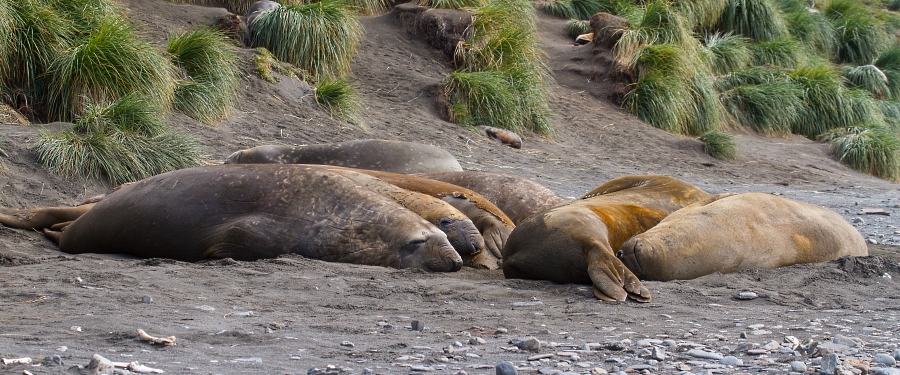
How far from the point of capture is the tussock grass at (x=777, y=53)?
60.7 ft

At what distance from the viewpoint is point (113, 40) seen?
28.1 feet

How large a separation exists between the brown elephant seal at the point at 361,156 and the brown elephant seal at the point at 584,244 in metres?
2.24

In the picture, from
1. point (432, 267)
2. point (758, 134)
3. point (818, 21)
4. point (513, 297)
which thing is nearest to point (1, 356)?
point (513, 297)

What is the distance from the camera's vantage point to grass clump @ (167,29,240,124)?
948 cm

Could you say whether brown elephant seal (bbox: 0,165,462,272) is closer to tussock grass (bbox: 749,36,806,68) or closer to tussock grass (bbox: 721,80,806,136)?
tussock grass (bbox: 721,80,806,136)

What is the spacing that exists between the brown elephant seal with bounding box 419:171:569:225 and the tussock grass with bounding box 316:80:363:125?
4.34 meters

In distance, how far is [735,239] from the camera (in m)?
4.91

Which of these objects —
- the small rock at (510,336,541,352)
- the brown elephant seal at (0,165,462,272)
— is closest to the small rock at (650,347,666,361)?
the small rock at (510,336,541,352)

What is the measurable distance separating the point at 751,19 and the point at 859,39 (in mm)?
4147

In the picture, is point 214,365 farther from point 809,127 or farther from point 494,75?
point 809,127

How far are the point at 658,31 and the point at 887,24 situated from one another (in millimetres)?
10771

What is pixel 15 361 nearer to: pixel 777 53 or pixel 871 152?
pixel 871 152

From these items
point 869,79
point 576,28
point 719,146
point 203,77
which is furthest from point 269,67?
point 869,79

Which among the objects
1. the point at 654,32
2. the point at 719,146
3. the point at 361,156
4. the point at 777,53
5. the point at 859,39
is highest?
the point at 859,39
